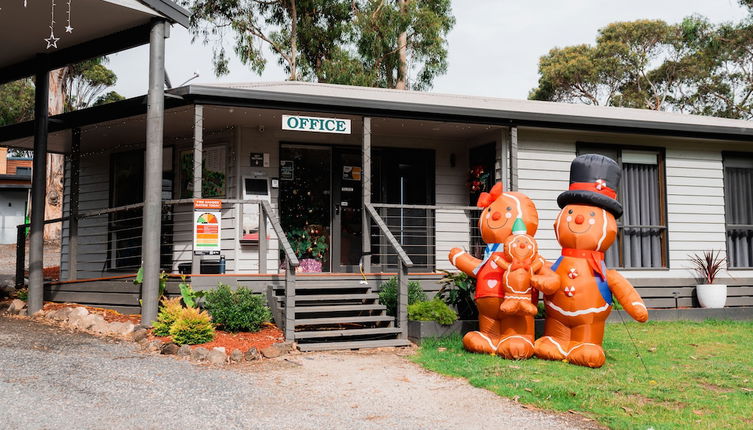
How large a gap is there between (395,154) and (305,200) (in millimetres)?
1802

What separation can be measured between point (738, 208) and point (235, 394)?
1014 cm

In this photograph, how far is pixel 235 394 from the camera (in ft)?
17.5

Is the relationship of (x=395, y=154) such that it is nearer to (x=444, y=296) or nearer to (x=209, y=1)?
(x=444, y=296)

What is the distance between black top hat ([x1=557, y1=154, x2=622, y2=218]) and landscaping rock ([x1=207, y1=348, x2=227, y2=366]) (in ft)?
12.9

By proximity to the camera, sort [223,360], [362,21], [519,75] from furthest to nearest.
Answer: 1. [519,75]
2. [362,21]
3. [223,360]

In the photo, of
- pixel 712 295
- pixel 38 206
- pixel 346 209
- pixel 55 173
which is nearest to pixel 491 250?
pixel 346 209

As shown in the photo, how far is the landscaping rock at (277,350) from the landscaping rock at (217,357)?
1.44 feet

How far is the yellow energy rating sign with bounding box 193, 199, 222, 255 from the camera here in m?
8.23

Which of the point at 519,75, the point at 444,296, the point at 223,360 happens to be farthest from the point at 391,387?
the point at 519,75

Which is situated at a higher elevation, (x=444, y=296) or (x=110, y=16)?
(x=110, y=16)

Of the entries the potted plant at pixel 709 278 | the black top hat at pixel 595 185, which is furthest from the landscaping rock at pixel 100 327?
the potted plant at pixel 709 278

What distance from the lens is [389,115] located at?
9.62m

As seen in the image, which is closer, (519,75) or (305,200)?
(305,200)

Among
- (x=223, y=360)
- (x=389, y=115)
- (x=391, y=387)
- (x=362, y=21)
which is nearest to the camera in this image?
(x=391, y=387)
